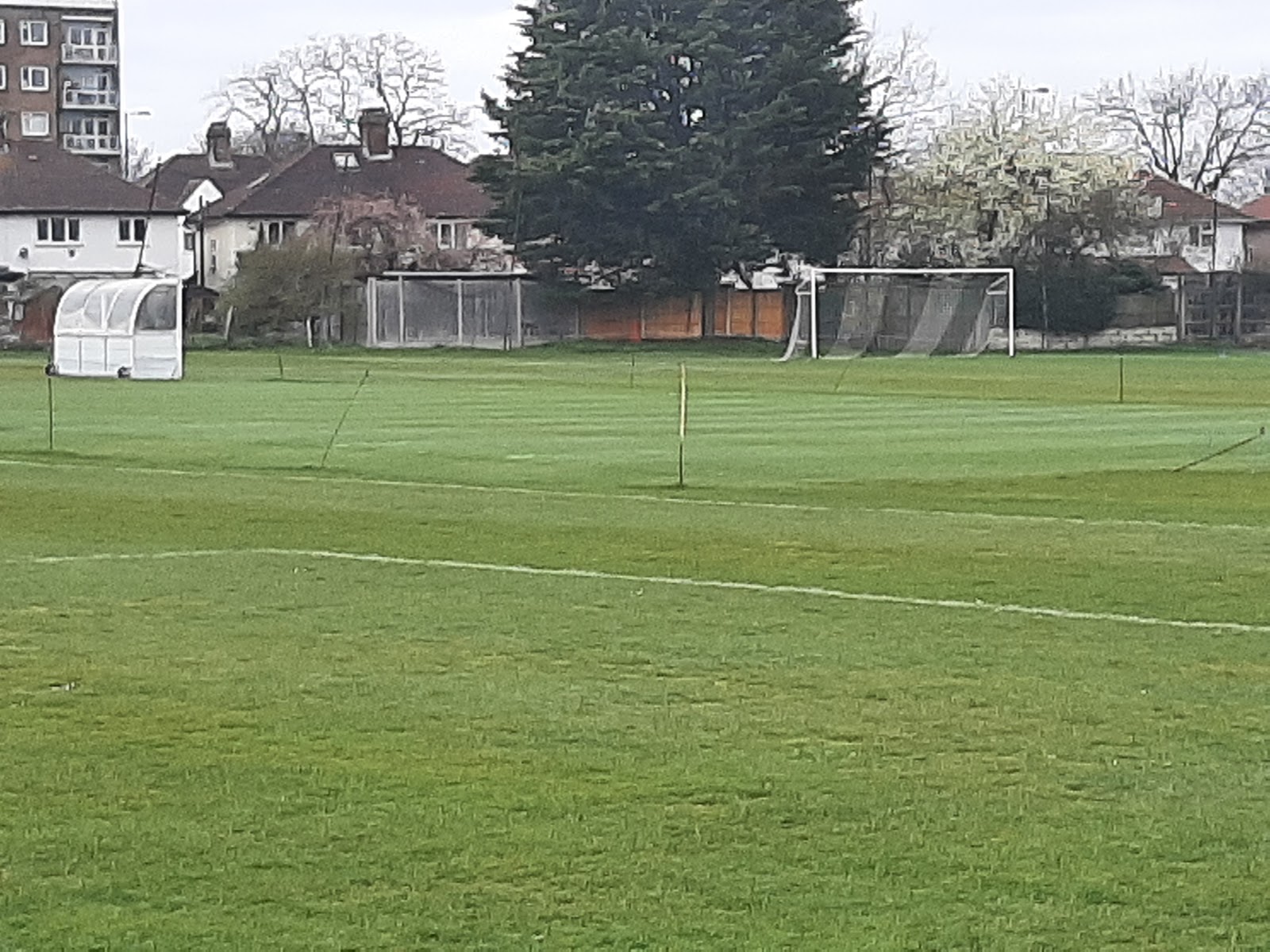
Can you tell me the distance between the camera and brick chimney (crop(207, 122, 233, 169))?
384 feet

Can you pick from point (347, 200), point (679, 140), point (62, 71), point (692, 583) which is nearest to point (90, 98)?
point (62, 71)

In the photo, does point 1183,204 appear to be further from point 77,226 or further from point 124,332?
point 124,332

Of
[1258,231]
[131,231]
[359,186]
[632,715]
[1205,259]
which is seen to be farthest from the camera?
[1258,231]

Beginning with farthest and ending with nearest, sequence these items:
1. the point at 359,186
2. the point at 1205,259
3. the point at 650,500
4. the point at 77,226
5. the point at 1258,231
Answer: the point at 1258,231
the point at 1205,259
the point at 359,186
the point at 77,226
the point at 650,500

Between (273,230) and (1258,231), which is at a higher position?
(1258,231)

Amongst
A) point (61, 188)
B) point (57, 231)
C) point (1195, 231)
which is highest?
point (61, 188)

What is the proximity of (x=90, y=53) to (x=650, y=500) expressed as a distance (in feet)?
384

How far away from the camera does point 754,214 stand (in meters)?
78.5

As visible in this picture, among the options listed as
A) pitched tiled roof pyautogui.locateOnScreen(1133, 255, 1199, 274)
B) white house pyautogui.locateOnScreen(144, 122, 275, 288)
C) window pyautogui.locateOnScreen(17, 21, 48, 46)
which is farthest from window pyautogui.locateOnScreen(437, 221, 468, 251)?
window pyautogui.locateOnScreen(17, 21, 48, 46)

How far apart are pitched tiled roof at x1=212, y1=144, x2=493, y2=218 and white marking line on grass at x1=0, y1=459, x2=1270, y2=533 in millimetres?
71320

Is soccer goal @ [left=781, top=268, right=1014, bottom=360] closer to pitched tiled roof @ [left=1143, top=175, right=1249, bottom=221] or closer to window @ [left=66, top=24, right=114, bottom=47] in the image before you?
pitched tiled roof @ [left=1143, top=175, right=1249, bottom=221]

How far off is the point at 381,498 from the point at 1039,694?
12.5m

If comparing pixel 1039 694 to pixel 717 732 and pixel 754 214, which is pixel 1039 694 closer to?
pixel 717 732

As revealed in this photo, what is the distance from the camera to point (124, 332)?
54.2 m
